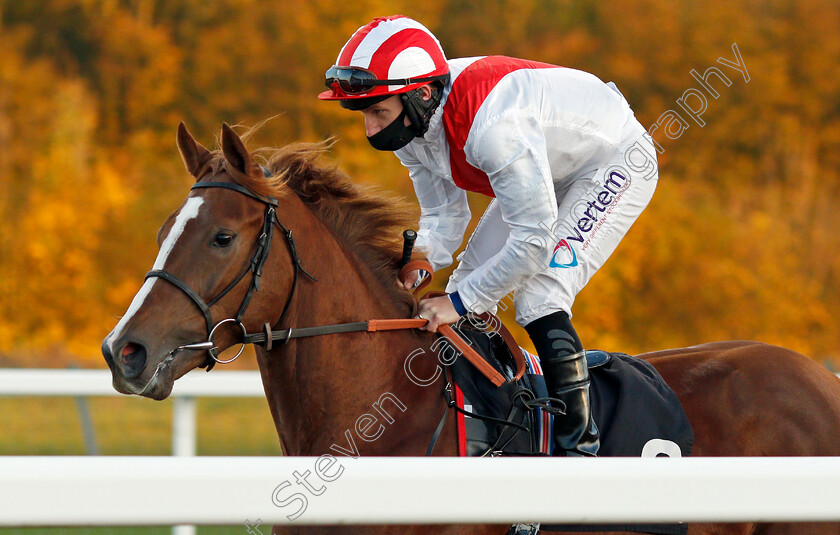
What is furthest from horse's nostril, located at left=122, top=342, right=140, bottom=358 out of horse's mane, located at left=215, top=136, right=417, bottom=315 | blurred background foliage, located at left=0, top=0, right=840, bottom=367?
blurred background foliage, located at left=0, top=0, right=840, bottom=367

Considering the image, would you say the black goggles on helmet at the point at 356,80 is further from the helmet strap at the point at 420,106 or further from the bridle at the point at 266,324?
the bridle at the point at 266,324

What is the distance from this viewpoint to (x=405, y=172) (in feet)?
36.2

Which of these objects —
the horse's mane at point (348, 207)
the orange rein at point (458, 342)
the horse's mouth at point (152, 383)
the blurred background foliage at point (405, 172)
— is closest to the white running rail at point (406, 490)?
the horse's mouth at point (152, 383)

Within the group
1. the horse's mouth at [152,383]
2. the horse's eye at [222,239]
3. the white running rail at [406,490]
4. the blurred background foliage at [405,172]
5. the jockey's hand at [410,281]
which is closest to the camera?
the white running rail at [406,490]

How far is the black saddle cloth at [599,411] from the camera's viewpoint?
2264 mm

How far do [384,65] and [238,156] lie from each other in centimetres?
47

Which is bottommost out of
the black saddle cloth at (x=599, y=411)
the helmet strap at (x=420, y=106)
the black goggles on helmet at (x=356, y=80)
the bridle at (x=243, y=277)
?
the black saddle cloth at (x=599, y=411)

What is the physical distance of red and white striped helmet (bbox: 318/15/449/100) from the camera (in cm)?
230

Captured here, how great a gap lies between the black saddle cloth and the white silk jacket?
20cm

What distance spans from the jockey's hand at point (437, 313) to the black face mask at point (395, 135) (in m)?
0.46

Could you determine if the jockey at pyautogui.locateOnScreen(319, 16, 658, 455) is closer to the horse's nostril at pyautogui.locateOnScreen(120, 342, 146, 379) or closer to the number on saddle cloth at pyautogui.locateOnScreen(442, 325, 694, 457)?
the number on saddle cloth at pyautogui.locateOnScreen(442, 325, 694, 457)

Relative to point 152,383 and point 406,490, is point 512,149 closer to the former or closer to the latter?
point 152,383

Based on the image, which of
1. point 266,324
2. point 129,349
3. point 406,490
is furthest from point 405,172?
A: point 406,490

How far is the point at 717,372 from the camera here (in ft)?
8.50
